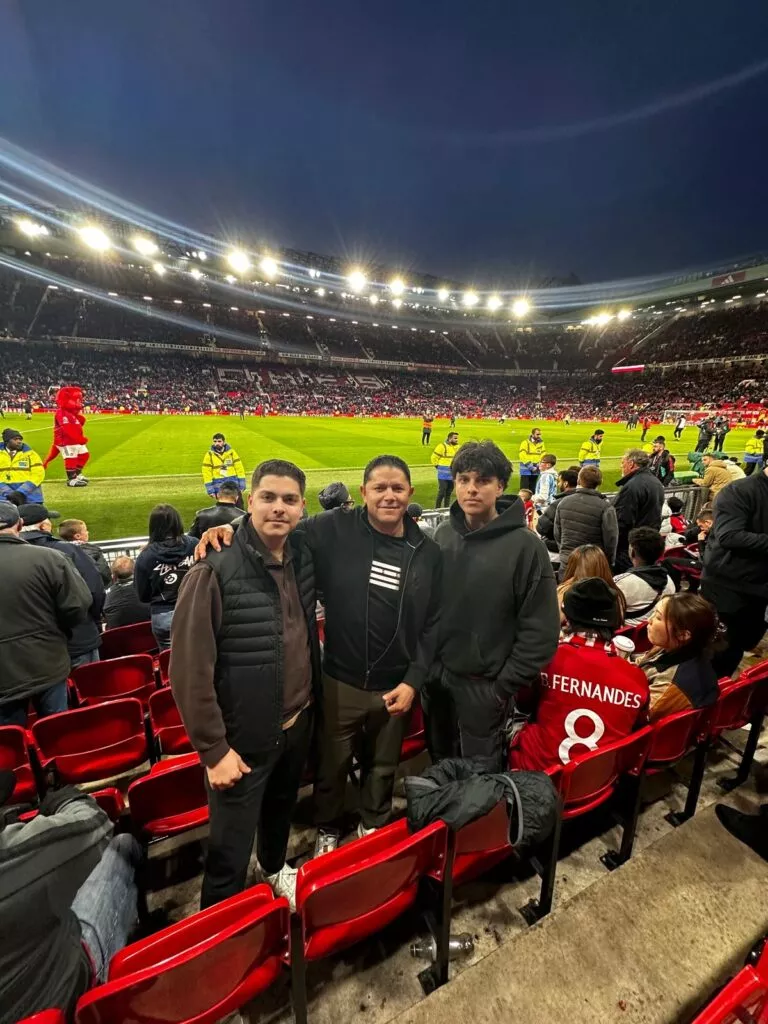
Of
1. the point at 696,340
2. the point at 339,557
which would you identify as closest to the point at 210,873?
the point at 339,557

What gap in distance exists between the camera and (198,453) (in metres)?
18.1

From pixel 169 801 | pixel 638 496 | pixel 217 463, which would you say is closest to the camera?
pixel 169 801

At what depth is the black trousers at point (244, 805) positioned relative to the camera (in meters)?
2.19

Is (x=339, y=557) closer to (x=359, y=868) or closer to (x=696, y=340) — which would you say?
(x=359, y=868)

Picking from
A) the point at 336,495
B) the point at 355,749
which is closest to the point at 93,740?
the point at 355,749

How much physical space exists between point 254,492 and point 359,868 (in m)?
1.61

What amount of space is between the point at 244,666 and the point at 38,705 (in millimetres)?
2484

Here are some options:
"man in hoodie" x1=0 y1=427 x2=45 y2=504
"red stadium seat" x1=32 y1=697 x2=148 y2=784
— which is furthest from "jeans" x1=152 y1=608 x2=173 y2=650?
"man in hoodie" x1=0 y1=427 x2=45 y2=504

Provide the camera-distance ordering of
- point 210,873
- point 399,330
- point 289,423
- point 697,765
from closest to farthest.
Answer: point 210,873 → point 697,765 → point 289,423 → point 399,330

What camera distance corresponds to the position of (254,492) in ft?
7.41

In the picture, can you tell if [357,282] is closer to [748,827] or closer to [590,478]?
[590,478]

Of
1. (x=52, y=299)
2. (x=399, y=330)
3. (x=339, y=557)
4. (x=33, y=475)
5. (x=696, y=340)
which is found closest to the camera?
(x=339, y=557)

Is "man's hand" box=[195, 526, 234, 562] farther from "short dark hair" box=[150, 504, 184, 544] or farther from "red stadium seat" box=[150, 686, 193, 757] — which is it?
"short dark hair" box=[150, 504, 184, 544]

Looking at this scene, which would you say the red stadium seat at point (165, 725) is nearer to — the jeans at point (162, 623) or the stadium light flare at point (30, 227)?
the jeans at point (162, 623)
